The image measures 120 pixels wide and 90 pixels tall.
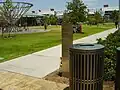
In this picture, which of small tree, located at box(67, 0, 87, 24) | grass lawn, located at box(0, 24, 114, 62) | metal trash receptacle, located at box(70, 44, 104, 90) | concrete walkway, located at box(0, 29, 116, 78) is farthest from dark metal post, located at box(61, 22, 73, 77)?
small tree, located at box(67, 0, 87, 24)

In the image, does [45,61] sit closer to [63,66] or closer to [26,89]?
[63,66]

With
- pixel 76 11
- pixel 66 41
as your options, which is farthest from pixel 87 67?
pixel 76 11

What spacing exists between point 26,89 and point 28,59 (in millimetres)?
4168

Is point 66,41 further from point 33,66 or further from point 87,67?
point 87,67

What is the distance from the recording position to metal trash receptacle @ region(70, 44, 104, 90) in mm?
3094

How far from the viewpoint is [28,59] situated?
927 centimetres

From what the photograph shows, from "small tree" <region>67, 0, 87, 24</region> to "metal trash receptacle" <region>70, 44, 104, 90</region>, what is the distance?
84.0 ft

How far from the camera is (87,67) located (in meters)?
3.11

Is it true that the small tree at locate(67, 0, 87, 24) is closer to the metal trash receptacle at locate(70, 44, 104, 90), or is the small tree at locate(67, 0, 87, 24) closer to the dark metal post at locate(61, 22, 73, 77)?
the dark metal post at locate(61, 22, 73, 77)

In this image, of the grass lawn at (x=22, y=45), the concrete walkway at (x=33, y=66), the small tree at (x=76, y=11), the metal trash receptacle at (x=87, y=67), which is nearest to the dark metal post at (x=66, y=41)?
the concrete walkway at (x=33, y=66)

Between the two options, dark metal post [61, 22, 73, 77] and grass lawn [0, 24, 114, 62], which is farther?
grass lawn [0, 24, 114, 62]

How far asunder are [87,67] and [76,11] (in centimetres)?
2692

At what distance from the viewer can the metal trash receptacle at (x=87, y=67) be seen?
3.09 m

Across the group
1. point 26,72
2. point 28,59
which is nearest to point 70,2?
point 28,59
